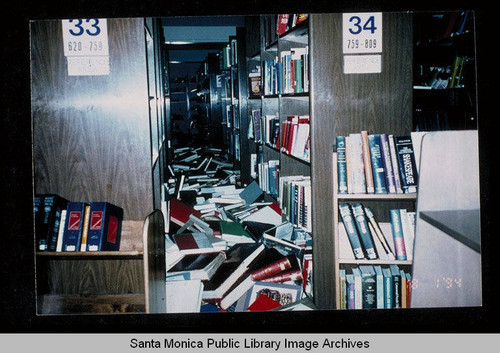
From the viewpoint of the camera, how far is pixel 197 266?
90.5 inches

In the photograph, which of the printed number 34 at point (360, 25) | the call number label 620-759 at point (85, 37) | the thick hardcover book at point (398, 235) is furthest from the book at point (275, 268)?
the call number label 620-759 at point (85, 37)

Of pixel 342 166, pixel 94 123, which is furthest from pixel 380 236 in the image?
pixel 94 123

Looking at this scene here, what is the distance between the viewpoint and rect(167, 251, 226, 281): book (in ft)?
7.21

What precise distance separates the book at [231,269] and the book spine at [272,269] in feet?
0.31

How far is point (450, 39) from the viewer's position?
3244mm

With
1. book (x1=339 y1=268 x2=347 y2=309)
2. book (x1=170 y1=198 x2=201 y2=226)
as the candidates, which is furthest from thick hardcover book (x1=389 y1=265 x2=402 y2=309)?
book (x1=170 y1=198 x2=201 y2=226)

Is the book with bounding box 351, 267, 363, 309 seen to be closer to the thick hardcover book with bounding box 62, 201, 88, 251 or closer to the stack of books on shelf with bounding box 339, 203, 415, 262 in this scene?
the stack of books on shelf with bounding box 339, 203, 415, 262

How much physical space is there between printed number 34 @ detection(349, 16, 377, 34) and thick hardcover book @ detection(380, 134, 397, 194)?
59 centimetres

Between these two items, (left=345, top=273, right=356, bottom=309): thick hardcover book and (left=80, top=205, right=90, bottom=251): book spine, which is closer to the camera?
(left=80, top=205, right=90, bottom=251): book spine

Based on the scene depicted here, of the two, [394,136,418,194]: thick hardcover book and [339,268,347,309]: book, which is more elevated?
[394,136,418,194]: thick hardcover book

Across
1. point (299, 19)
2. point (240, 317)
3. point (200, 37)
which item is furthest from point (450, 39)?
point (200, 37)

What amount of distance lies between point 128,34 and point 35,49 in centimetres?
46

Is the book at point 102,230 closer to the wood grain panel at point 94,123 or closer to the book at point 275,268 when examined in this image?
the wood grain panel at point 94,123

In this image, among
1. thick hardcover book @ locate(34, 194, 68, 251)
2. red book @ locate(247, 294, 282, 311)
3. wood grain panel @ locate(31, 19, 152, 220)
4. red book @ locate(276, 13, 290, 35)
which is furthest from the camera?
red book @ locate(276, 13, 290, 35)
